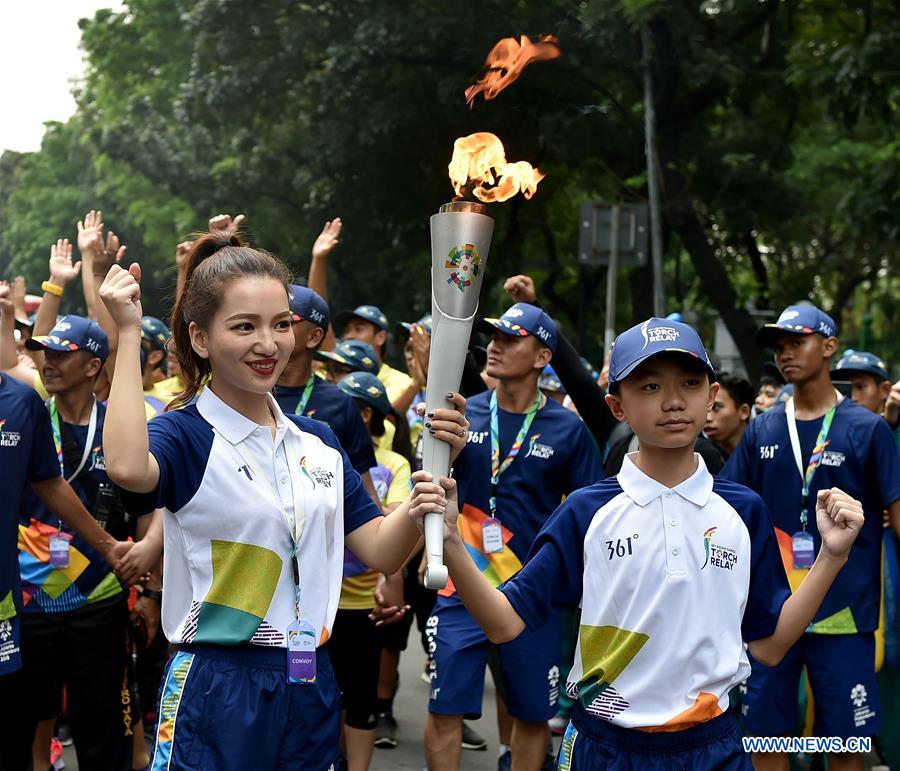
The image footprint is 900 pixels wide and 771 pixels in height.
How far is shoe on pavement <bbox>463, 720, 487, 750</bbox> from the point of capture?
305 inches

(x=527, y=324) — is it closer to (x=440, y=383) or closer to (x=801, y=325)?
(x=801, y=325)

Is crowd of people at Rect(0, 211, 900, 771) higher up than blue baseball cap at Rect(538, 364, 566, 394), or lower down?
lower down

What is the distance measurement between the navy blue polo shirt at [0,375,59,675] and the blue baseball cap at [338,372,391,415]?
2265 mm

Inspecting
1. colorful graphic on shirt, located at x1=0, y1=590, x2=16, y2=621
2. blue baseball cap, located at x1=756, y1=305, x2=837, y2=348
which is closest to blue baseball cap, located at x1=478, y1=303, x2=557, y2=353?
blue baseball cap, located at x1=756, y1=305, x2=837, y2=348

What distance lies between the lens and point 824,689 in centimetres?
589

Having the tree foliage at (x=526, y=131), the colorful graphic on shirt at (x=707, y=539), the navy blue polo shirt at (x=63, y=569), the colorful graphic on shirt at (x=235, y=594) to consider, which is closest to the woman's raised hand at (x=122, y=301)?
the colorful graphic on shirt at (x=235, y=594)

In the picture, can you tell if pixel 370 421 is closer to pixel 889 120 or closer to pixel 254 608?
pixel 254 608

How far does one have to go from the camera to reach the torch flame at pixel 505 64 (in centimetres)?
394

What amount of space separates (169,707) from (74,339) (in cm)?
309

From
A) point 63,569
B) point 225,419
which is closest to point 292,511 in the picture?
point 225,419

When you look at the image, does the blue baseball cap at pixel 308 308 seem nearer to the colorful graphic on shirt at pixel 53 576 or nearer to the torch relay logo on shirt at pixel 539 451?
the torch relay logo on shirt at pixel 539 451

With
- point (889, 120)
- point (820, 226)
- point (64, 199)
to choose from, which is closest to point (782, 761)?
point (889, 120)

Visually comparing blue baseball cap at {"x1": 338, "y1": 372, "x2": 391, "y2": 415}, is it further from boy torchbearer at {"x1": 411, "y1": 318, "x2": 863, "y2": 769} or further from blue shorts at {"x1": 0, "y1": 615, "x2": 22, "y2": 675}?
boy torchbearer at {"x1": 411, "y1": 318, "x2": 863, "y2": 769}

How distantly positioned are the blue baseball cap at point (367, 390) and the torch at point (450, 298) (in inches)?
163
